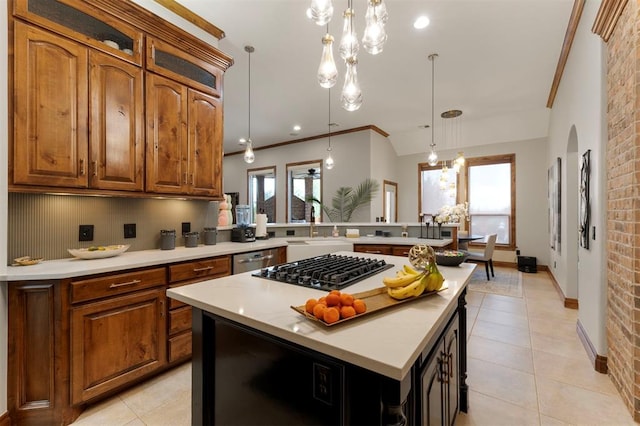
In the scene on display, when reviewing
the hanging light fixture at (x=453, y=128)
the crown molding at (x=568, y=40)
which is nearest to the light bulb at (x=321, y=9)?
A: the crown molding at (x=568, y=40)

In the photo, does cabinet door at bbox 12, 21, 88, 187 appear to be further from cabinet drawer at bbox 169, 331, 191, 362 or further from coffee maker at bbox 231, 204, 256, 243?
coffee maker at bbox 231, 204, 256, 243

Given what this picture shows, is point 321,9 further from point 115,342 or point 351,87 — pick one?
point 115,342

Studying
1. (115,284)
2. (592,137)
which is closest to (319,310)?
(115,284)

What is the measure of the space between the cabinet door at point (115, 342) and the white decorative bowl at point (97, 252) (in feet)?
1.48

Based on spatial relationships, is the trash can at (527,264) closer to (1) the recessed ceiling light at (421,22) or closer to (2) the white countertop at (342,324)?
(1) the recessed ceiling light at (421,22)

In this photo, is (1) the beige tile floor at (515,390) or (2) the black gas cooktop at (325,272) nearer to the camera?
(2) the black gas cooktop at (325,272)

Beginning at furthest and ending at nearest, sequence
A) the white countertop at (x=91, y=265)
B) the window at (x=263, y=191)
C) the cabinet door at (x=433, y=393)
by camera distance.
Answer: the window at (x=263, y=191) < the white countertop at (x=91, y=265) < the cabinet door at (x=433, y=393)

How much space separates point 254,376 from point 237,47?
364 centimetres

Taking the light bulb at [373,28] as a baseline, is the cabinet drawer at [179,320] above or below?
below

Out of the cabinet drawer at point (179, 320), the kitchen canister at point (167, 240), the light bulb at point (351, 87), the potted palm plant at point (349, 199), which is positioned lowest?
the cabinet drawer at point (179, 320)

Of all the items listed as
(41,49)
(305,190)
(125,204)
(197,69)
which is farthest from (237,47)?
(305,190)

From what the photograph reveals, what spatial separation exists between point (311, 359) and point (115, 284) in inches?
65.0

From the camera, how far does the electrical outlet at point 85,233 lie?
2262 mm

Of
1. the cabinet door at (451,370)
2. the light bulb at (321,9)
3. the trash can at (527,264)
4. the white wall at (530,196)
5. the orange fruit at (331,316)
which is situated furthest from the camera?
the white wall at (530,196)
